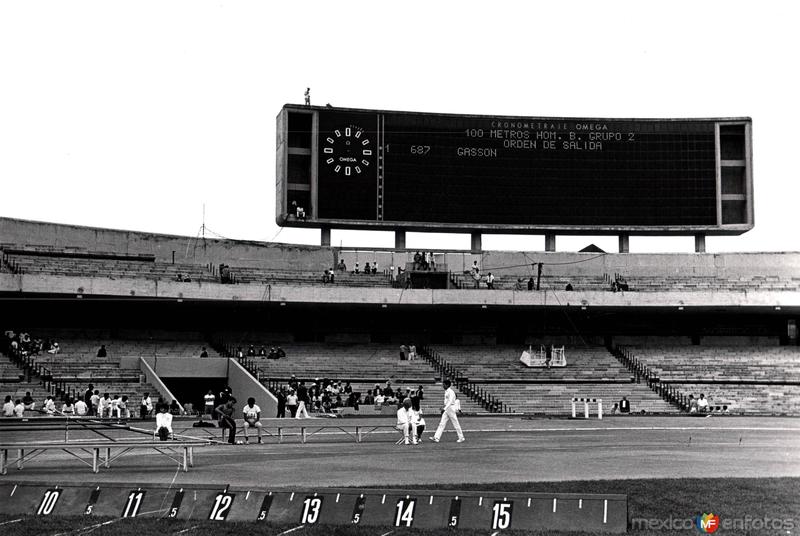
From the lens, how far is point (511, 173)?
53.4 metres

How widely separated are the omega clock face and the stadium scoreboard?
5cm

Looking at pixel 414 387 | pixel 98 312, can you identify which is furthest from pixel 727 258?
pixel 98 312

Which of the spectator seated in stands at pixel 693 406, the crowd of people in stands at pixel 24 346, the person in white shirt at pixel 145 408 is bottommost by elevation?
the spectator seated in stands at pixel 693 406

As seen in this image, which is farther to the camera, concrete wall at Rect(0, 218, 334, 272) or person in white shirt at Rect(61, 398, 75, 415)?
concrete wall at Rect(0, 218, 334, 272)

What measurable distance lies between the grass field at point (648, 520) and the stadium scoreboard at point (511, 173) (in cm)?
3588

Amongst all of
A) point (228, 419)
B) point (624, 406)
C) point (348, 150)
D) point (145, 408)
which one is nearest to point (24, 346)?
point (145, 408)

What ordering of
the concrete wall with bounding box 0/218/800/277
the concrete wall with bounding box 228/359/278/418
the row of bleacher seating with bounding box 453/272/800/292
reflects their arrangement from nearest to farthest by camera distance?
1. the concrete wall with bounding box 228/359/278/418
2. the concrete wall with bounding box 0/218/800/277
3. the row of bleacher seating with bounding box 453/272/800/292

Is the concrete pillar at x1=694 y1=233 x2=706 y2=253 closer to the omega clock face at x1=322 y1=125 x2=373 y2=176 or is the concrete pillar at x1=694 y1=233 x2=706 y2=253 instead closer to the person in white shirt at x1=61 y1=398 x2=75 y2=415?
the omega clock face at x1=322 y1=125 x2=373 y2=176

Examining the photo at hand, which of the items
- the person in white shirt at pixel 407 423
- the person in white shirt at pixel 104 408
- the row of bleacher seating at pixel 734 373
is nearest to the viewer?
the person in white shirt at pixel 407 423

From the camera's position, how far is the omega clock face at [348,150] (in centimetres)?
5159

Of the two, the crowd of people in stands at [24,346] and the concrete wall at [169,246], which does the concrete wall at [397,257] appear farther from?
the crowd of people in stands at [24,346]

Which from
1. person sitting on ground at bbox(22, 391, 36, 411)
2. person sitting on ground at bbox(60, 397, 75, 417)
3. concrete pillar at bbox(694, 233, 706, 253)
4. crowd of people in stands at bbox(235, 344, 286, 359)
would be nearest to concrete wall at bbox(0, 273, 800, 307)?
crowd of people in stands at bbox(235, 344, 286, 359)

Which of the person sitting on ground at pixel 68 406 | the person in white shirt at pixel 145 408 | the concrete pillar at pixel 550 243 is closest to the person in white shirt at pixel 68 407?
the person sitting on ground at pixel 68 406

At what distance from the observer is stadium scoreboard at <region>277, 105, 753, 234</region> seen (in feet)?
170
